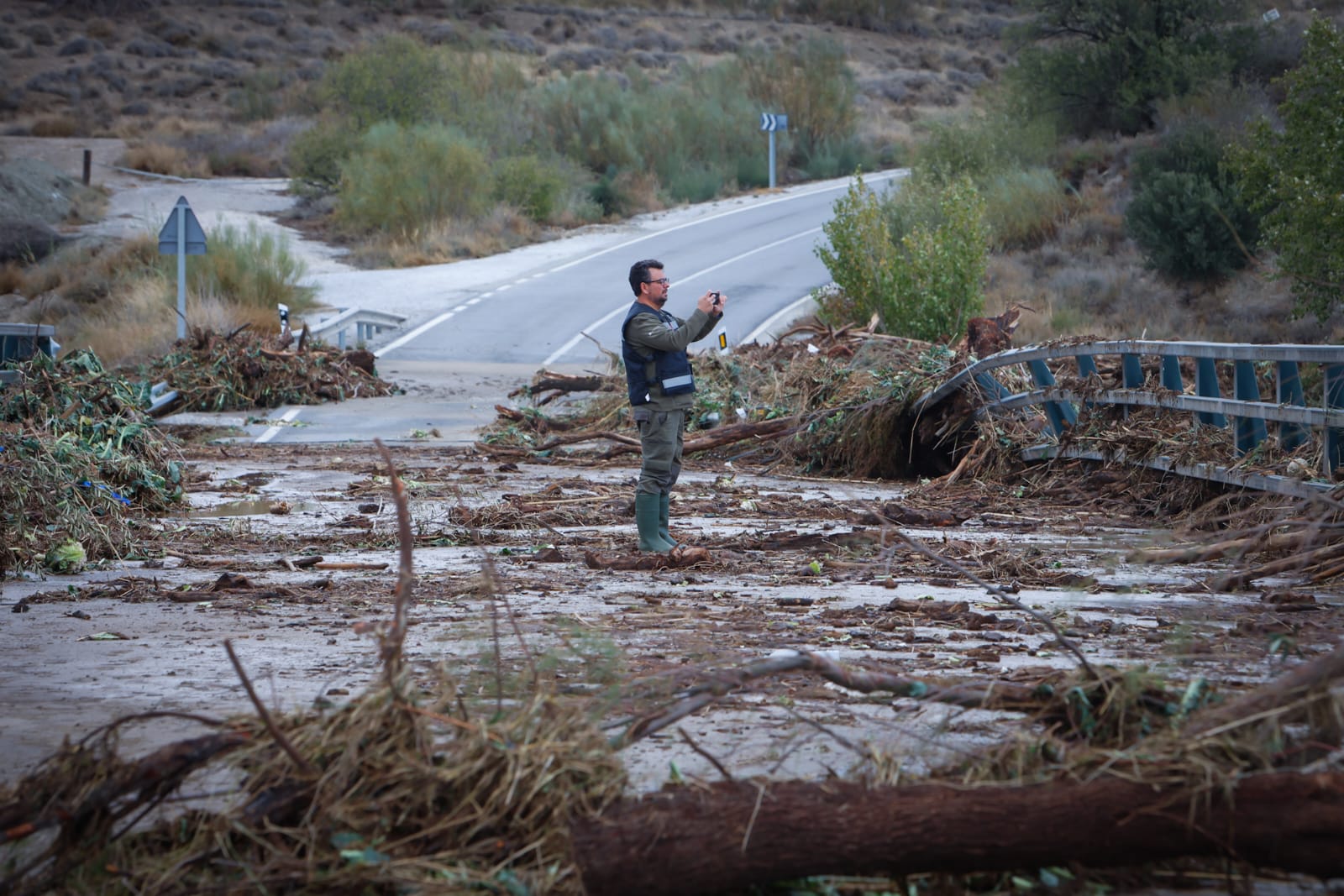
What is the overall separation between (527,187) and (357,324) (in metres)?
15.1

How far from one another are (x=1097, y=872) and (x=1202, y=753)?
37 centimetres

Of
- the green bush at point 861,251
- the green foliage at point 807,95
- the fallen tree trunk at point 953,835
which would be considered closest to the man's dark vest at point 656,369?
the fallen tree trunk at point 953,835

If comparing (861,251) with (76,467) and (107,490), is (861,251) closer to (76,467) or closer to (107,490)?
(107,490)

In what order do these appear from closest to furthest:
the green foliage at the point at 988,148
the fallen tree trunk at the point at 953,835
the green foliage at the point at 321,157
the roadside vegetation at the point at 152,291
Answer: the fallen tree trunk at the point at 953,835 < the roadside vegetation at the point at 152,291 < the green foliage at the point at 988,148 < the green foliage at the point at 321,157

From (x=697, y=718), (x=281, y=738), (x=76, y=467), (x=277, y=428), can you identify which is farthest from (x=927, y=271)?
(x=281, y=738)

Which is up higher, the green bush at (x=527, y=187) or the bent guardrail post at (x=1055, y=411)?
the green bush at (x=527, y=187)

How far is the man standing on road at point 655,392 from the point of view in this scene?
324 inches

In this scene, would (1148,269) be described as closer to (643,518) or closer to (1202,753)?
(643,518)

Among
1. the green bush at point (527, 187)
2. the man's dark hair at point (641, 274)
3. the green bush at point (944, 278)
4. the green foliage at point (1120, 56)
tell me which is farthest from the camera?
the green bush at point (527, 187)

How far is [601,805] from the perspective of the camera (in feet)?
10.3

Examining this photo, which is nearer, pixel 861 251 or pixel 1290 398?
pixel 1290 398

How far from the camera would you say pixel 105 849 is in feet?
10.3

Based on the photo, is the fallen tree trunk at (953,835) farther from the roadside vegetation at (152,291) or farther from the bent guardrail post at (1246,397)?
the roadside vegetation at (152,291)

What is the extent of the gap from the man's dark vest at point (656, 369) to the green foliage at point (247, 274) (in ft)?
52.1
